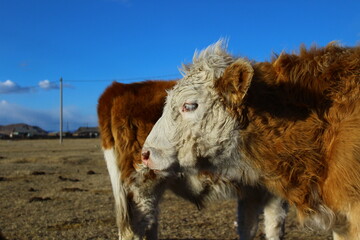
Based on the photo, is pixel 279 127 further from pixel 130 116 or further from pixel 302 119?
pixel 130 116

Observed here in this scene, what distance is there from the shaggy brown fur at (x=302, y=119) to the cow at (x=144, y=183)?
6.19 feet

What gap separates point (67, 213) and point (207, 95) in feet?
20.3

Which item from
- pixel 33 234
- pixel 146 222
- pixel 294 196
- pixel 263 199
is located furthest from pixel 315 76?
pixel 33 234

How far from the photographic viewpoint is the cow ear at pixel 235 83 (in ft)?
10.9

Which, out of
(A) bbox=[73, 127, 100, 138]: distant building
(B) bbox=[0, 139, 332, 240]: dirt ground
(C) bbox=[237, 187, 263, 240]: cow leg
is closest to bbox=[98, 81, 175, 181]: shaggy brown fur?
(C) bbox=[237, 187, 263, 240]: cow leg

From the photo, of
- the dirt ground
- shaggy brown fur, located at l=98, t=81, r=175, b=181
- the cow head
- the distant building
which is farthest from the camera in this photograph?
the distant building

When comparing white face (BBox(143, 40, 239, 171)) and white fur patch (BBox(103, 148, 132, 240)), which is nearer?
white face (BBox(143, 40, 239, 171))

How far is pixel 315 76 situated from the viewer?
350 centimetres

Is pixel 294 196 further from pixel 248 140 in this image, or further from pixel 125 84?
pixel 125 84

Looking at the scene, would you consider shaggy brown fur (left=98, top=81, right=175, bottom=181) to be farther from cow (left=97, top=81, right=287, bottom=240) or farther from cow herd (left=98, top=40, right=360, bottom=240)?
cow herd (left=98, top=40, right=360, bottom=240)

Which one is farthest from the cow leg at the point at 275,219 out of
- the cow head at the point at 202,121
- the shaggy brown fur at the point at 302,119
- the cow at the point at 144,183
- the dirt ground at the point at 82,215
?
the cow head at the point at 202,121

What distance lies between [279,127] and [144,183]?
2.61 meters

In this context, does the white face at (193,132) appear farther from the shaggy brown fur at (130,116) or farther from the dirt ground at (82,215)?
the dirt ground at (82,215)

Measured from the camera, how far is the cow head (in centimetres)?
352
